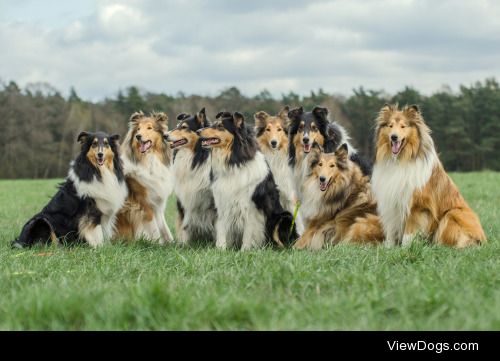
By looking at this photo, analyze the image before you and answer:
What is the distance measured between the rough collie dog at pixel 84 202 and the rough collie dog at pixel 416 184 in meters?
3.78

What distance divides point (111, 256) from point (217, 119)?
2.40 meters

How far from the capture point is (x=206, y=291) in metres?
5.05

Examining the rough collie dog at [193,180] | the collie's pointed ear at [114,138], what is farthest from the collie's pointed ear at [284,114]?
the collie's pointed ear at [114,138]

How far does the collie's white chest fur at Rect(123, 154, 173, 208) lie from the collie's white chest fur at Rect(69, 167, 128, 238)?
0.52 metres

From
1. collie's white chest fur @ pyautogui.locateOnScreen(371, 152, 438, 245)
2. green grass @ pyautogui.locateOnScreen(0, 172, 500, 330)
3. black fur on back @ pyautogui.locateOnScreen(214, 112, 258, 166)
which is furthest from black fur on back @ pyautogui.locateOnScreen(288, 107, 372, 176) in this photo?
green grass @ pyautogui.locateOnScreen(0, 172, 500, 330)

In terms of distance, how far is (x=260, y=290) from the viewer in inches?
205

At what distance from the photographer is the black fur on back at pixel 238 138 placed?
8.45m

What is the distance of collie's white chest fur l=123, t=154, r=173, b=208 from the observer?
9.62 metres

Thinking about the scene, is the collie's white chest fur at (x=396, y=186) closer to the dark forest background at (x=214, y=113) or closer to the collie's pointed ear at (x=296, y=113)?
the collie's pointed ear at (x=296, y=113)

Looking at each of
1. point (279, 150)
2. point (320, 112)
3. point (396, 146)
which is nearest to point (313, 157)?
point (320, 112)

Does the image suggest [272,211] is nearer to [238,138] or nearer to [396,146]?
[238,138]

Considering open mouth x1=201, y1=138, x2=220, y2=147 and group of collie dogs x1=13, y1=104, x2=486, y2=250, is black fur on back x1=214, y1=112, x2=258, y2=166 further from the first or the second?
open mouth x1=201, y1=138, x2=220, y2=147

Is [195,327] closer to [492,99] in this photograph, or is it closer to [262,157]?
[262,157]
